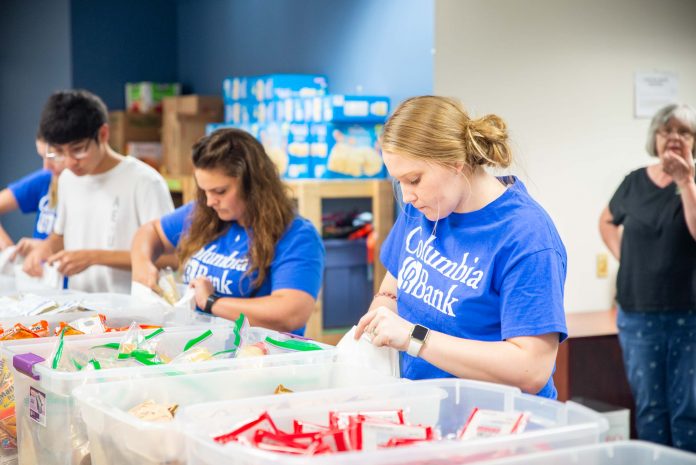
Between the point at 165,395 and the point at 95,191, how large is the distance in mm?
1954

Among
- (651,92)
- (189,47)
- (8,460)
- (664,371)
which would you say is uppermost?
(189,47)

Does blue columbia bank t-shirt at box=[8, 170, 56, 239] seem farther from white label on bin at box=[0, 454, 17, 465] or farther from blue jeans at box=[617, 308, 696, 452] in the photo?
blue jeans at box=[617, 308, 696, 452]

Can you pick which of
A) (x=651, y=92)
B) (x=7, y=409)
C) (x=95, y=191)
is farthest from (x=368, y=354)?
(x=651, y=92)

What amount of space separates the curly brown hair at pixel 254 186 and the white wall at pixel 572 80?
1589 millimetres

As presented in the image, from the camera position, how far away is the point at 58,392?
156cm

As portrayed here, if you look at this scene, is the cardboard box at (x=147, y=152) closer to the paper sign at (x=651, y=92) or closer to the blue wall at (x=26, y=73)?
the blue wall at (x=26, y=73)

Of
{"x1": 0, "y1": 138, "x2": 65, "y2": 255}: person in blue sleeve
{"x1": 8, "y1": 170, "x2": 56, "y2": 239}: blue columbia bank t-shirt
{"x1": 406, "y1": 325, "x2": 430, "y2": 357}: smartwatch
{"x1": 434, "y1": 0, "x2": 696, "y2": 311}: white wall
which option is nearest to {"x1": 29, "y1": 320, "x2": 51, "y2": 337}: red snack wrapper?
{"x1": 406, "y1": 325, "x2": 430, "y2": 357}: smartwatch

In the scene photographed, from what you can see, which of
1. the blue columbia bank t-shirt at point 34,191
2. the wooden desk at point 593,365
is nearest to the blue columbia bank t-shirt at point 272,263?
the blue columbia bank t-shirt at point 34,191

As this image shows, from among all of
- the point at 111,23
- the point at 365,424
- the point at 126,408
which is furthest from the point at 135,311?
the point at 111,23

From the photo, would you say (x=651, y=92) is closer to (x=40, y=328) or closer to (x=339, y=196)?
(x=339, y=196)

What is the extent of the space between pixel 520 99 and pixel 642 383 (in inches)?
54.4

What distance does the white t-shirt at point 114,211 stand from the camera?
332cm

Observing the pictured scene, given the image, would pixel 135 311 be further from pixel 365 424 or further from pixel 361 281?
pixel 361 281

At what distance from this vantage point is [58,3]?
633 centimetres
